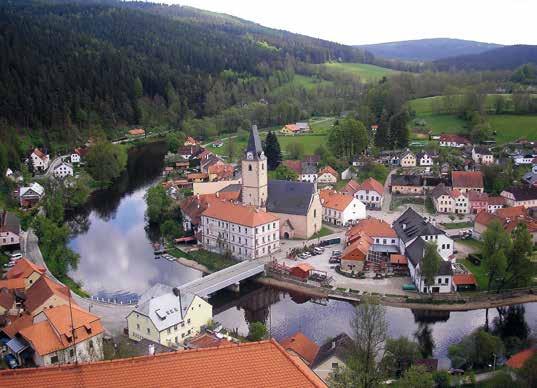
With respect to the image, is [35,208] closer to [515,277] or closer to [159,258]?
[159,258]

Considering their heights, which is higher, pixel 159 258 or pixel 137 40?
pixel 137 40

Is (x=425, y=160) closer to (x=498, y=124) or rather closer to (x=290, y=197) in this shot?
(x=498, y=124)

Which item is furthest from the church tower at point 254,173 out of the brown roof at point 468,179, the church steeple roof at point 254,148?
the brown roof at point 468,179

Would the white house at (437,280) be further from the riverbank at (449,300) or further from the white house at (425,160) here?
the white house at (425,160)

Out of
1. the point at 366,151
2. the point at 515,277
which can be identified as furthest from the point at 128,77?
the point at 515,277

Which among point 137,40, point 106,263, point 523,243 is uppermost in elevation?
point 137,40

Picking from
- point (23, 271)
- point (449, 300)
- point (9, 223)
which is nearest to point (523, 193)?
point (449, 300)

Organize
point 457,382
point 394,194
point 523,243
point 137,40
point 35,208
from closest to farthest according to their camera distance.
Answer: point 457,382
point 523,243
point 35,208
point 394,194
point 137,40
